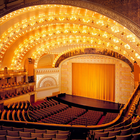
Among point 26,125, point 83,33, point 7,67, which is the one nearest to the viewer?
point 26,125

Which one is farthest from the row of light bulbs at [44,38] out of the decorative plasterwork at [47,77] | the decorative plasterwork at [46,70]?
the decorative plasterwork at [47,77]

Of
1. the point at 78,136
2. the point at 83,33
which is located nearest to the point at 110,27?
the point at 83,33

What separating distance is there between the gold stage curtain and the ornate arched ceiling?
392 centimetres

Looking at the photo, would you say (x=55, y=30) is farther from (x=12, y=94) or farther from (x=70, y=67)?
(x=12, y=94)

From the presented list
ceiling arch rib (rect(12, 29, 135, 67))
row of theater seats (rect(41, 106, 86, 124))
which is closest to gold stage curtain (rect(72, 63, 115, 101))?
ceiling arch rib (rect(12, 29, 135, 67))

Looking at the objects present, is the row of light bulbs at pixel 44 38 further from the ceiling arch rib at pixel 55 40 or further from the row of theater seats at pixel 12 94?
the row of theater seats at pixel 12 94

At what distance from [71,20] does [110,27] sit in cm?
297

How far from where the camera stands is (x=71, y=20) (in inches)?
404

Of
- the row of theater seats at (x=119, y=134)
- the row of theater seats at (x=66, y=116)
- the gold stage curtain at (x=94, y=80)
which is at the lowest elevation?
the row of theater seats at (x=66, y=116)

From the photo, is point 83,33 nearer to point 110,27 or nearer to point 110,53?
point 110,27

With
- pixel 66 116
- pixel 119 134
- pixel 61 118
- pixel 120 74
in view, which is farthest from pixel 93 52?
pixel 119 134

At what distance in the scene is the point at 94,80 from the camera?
820 inches

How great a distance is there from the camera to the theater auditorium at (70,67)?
6379 millimetres

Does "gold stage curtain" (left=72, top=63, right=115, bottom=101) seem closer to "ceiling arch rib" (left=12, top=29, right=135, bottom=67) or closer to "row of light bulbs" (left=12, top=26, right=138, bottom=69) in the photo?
"ceiling arch rib" (left=12, top=29, right=135, bottom=67)
